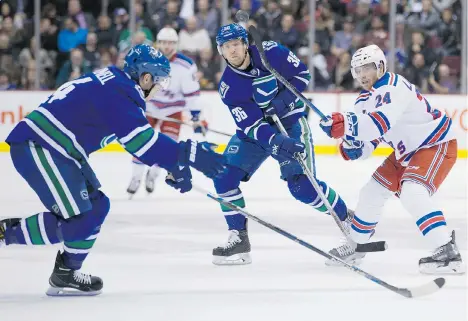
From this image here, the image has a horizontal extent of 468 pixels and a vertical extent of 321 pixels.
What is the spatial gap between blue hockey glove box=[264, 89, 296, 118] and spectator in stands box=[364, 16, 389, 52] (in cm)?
579

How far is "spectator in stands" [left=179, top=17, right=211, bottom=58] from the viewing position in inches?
412

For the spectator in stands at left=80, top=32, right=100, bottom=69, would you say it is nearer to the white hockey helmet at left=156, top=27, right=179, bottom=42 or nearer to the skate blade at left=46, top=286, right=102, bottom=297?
the white hockey helmet at left=156, top=27, right=179, bottom=42

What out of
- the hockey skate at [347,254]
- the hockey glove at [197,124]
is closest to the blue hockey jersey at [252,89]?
the hockey skate at [347,254]

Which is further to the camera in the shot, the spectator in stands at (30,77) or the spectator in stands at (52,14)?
the spectator in stands at (52,14)

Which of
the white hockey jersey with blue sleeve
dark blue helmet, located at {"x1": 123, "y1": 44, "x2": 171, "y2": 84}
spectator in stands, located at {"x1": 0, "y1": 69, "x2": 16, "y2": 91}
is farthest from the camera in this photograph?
spectator in stands, located at {"x1": 0, "y1": 69, "x2": 16, "y2": 91}

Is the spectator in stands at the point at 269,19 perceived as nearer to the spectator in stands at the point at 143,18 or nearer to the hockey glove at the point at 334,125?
the spectator in stands at the point at 143,18

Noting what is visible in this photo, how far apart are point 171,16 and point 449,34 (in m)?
2.77

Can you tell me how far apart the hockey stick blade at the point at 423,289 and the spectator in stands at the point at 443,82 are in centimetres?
661

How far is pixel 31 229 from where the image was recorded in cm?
381

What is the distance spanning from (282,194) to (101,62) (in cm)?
360

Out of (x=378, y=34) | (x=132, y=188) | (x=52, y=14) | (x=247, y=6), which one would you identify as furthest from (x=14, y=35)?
(x=132, y=188)

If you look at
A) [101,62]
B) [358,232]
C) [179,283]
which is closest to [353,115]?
[358,232]

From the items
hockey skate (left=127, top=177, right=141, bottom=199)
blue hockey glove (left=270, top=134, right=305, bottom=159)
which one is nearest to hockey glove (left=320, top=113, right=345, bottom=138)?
blue hockey glove (left=270, top=134, right=305, bottom=159)

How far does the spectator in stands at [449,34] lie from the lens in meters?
10.6
